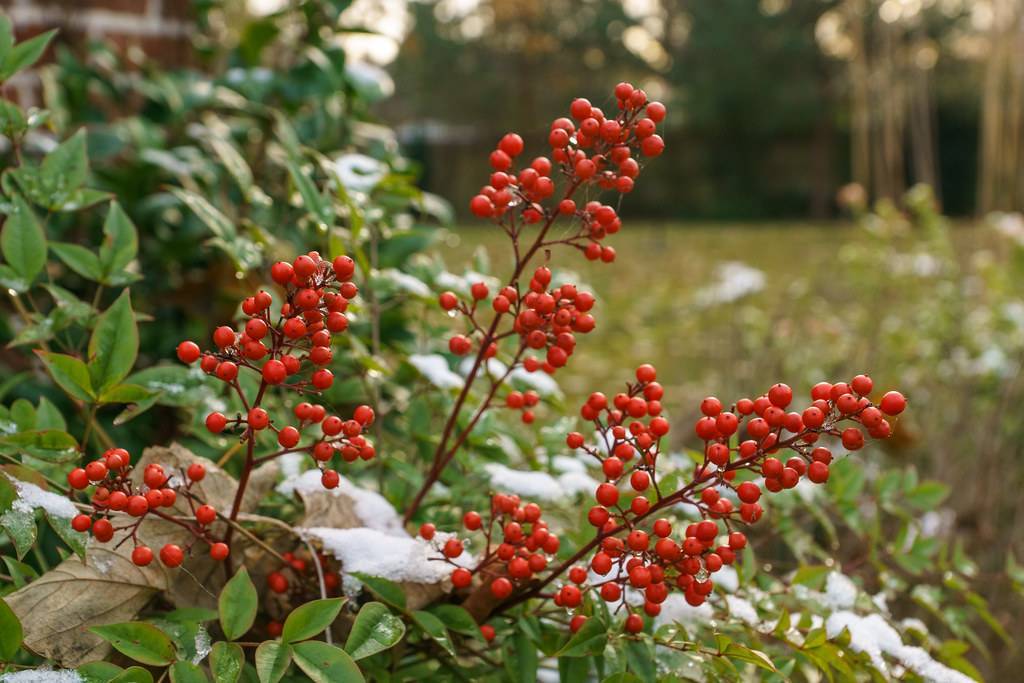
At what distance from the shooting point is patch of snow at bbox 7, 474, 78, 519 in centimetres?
69

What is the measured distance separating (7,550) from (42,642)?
21.4 inches

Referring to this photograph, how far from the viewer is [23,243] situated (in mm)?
874

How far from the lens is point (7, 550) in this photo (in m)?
1.16

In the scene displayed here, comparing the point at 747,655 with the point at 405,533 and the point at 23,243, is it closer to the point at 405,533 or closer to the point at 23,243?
the point at 405,533

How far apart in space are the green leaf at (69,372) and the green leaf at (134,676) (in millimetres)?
241

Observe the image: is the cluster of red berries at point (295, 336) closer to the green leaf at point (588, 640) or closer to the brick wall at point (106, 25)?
the green leaf at point (588, 640)

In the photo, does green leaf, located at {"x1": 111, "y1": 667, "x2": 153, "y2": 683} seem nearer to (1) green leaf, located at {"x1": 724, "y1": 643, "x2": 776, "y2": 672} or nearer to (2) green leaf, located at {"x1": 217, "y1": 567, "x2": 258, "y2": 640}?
(2) green leaf, located at {"x1": 217, "y1": 567, "x2": 258, "y2": 640}

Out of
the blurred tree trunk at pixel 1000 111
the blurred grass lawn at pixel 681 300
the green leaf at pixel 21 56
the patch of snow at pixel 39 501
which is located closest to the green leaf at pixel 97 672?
the patch of snow at pixel 39 501

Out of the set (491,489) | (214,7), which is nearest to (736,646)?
(491,489)

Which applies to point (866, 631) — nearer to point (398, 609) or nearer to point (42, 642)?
point (398, 609)

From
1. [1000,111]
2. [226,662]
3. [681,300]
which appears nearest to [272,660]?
[226,662]

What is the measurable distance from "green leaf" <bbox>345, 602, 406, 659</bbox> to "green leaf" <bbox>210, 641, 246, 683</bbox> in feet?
0.25

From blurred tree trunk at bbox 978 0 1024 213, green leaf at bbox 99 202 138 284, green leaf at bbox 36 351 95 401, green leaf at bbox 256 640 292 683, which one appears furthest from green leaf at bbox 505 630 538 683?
blurred tree trunk at bbox 978 0 1024 213

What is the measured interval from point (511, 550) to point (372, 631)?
0.13m
